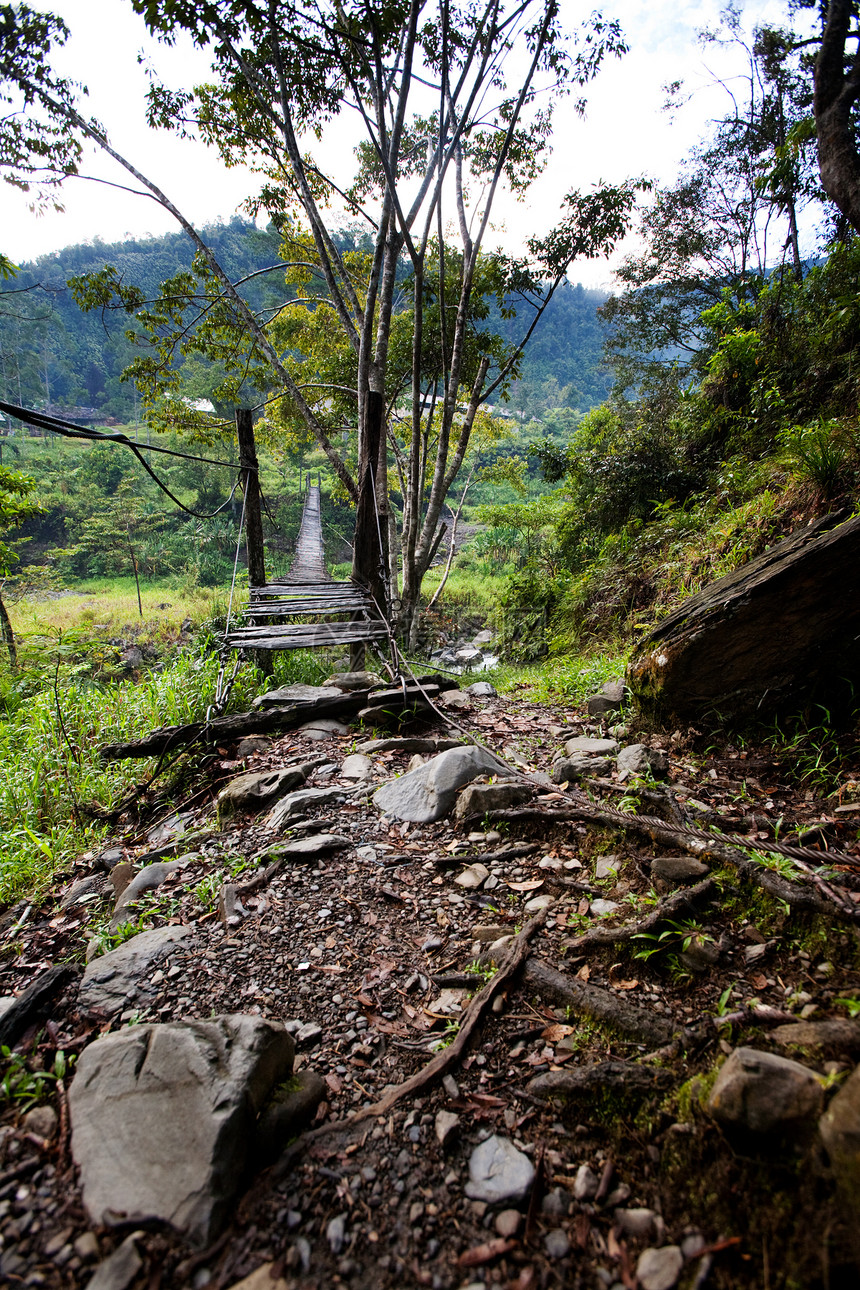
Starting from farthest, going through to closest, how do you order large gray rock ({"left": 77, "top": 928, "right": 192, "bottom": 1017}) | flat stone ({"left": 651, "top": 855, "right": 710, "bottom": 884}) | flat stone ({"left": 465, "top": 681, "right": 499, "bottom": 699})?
flat stone ({"left": 465, "top": 681, "right": 499, "bottom": 699}) < flat stone ({"left": 651, "top": 855, "right": 710, "bottom": 884}) < large gray rock ({"left": 77, "top": 928, "right": 192, "bottom": 1017})

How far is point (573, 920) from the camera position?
4.84 ft

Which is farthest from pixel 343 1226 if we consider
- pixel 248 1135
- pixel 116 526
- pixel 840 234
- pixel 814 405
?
pixel 116 526

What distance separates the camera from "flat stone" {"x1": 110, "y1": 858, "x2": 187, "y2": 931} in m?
1.79

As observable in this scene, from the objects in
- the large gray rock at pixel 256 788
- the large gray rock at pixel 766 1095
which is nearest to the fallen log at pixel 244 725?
the large gray rock at pixel 256 788

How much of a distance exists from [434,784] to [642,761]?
88 cm

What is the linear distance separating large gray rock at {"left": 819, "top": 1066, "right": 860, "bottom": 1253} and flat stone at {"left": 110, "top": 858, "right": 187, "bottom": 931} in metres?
1.91

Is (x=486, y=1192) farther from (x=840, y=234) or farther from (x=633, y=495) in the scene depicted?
(x=840, y=234)

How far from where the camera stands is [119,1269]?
0.76 metres

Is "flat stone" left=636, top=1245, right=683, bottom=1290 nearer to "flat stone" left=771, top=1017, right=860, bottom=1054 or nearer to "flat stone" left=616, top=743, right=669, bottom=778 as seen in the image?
"flat stone" left=771, top=1017, right=860, bottom=1054

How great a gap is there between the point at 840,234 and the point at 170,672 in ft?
30.2

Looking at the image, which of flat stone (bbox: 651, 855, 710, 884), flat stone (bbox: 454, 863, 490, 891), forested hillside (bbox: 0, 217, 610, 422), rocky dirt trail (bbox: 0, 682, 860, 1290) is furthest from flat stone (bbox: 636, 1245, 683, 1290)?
forested hillside (bbox: 0, 217, 610, 422)

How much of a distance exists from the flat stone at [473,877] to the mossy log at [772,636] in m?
1.20

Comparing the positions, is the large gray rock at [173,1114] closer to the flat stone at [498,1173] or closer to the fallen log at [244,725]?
the flat stone at [498,1173]

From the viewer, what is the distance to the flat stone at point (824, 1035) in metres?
0.91
